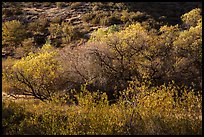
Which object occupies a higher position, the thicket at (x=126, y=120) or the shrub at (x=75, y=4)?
the shrub at (x=75, y=4)

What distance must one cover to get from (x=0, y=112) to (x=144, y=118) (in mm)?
11225

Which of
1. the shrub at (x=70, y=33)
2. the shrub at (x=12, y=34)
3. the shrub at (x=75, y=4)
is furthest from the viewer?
the shrub at (x=75, y=4)

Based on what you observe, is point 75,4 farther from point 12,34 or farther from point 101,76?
point 101,76

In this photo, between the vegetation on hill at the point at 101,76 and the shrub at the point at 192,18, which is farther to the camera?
the shrub at the point at 192,18

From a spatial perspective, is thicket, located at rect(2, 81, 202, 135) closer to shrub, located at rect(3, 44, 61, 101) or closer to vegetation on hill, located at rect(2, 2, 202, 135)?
vegetation on hill, located at rect(2, 2, 202, 135)

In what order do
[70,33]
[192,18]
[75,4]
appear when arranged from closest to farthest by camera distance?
[192,18]
[70,33]
[75,4]

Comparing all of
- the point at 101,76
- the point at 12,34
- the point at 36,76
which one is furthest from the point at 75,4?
the point at 36,76

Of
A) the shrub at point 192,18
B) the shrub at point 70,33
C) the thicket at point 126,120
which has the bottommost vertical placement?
the shrub at point 70,33

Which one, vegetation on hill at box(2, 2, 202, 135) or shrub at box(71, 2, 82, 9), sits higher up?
shrub at box(71, 2, 82, 9)

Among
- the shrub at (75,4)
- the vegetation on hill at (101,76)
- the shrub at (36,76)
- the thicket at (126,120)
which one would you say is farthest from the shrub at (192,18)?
the thicket at (126,120)

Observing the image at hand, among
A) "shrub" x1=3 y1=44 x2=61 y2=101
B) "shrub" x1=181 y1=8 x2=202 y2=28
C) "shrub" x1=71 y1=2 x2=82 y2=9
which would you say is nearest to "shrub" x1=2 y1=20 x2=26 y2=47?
"shrub" x1=71 y1=2 x2=82 y2=9

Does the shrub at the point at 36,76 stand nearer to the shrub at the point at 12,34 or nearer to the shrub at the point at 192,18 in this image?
the shrub at the point at 12,34

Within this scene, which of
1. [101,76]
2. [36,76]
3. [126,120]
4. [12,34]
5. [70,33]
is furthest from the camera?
[70,33]

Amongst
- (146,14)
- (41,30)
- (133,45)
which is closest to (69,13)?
(41,30)
